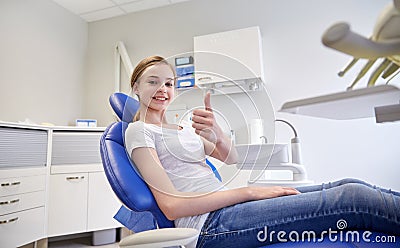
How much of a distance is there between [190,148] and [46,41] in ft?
7.35

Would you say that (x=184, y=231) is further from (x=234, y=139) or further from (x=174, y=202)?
(x=234, y=139)

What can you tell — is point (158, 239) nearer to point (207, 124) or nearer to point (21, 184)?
point (207, 124)

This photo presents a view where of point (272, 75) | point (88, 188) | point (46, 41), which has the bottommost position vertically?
point (88, 188)

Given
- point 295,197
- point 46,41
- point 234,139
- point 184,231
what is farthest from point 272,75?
point 46,41

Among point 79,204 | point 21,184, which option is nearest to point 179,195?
point 21,184

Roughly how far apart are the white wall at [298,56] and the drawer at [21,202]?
107 centimetres

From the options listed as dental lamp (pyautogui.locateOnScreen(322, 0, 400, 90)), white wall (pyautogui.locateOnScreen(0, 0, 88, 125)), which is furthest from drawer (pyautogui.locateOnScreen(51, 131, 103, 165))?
dental lamp (pyautogui.locateOnScreen(322, 0, 400, 90))

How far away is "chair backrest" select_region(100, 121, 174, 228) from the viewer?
68 cm

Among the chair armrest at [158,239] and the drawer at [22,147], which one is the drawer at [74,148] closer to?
the drawer at [22,147]

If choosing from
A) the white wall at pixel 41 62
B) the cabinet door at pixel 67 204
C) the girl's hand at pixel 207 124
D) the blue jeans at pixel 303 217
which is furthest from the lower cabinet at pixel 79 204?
the blue jeans at pixel 303 217

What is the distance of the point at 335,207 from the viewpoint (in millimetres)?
615

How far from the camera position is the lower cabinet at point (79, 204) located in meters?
1.84

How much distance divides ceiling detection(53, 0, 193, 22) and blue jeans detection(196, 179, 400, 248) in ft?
7.89

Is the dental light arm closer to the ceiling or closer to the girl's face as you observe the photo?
the girl's face
